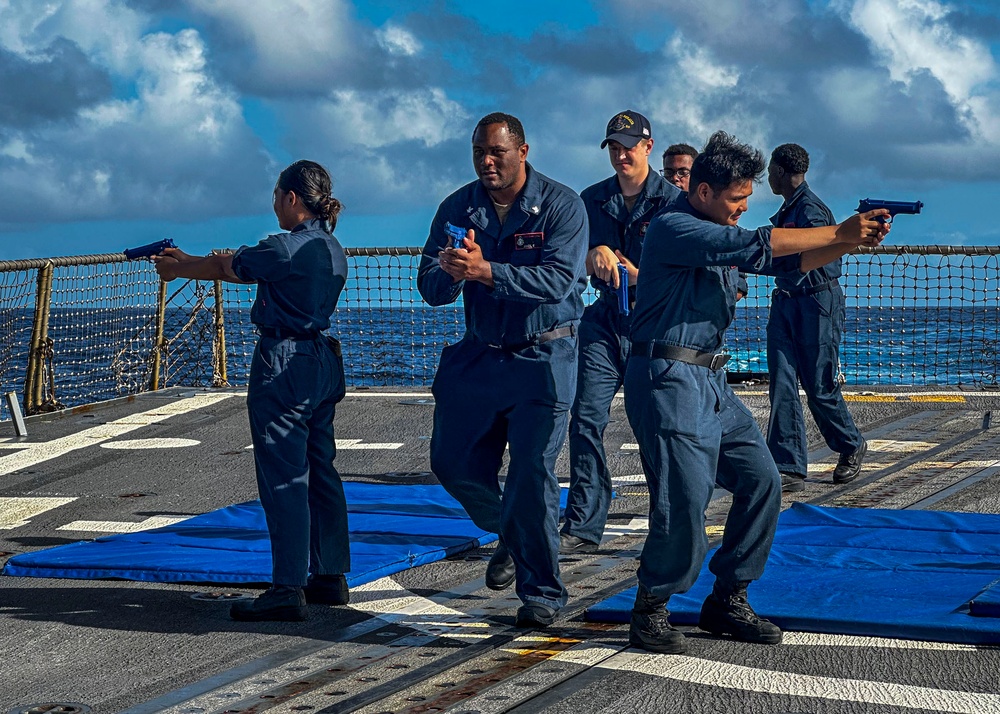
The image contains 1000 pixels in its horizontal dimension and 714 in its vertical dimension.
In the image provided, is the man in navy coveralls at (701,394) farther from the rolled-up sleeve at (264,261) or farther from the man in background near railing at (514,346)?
the rolled-up sleeve at (264,261)

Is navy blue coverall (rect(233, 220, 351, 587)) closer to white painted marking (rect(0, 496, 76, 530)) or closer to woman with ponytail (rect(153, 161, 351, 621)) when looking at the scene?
woman with ponytail (rect(153, 161, 351, 621))

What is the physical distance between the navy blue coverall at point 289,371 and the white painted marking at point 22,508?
2.69 meters

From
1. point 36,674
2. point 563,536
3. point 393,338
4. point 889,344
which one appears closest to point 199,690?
point 36,674

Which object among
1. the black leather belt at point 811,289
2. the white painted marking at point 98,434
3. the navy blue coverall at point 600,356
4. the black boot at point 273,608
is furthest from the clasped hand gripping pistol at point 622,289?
the white painted marking at point 98,434

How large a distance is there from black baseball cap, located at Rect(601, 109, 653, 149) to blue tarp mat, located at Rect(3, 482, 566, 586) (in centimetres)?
201

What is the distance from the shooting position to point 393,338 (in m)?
17.1

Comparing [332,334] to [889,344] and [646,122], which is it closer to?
[646,122]

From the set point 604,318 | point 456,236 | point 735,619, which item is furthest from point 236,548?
point 735,619

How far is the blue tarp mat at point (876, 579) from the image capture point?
16.1ft

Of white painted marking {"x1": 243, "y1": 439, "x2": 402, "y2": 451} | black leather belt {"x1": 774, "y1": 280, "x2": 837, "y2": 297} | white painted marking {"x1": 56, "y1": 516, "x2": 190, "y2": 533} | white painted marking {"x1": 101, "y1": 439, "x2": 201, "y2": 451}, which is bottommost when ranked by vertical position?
white painted marking {"x1": 56, "y1": 516, "x2": 190, "y2": 533}

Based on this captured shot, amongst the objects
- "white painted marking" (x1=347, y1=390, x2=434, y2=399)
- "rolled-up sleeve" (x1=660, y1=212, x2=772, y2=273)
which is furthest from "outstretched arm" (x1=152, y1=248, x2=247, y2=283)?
"white painted marking" (x1=347, y1=390, x2=434, y2=399)

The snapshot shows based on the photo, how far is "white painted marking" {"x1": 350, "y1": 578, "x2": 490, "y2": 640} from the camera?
16.7 ft

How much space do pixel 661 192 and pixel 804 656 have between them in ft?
9.26

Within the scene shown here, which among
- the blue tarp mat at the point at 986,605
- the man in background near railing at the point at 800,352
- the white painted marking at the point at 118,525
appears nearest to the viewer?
the blue tarp mat at the point at 986,605
